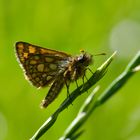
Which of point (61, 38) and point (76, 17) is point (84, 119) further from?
→ point (76, 17)

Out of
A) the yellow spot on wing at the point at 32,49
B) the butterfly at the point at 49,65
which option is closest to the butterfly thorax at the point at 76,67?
the butterfly at the point at 49,65

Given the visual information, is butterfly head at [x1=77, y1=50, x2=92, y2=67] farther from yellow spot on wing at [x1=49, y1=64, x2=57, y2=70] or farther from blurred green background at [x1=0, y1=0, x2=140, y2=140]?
blurred green background at [x1=0, y1=0, x2=140, y2=140]

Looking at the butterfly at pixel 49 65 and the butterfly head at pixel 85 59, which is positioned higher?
the butterfly at pixel 49 65

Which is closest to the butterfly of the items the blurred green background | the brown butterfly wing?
the brown butterfly wing

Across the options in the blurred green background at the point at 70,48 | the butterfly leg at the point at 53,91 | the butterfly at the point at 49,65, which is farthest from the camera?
the blurred green background at the point at 70,48

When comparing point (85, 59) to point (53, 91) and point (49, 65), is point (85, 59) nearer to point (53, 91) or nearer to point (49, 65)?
point (49, 65)

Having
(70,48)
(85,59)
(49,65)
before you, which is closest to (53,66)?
(49,65)

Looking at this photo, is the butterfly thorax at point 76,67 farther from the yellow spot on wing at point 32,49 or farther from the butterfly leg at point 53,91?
the yellow spot on wing at point 32,49

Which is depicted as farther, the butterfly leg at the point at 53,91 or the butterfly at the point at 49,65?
the butterfly at the point at 49,65
